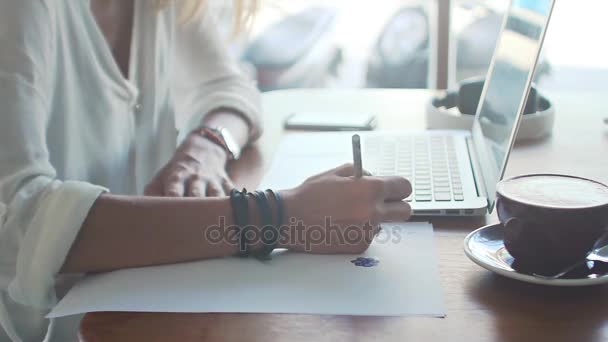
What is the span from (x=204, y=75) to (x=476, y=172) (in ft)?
1.74

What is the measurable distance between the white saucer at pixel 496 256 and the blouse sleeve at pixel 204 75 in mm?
529

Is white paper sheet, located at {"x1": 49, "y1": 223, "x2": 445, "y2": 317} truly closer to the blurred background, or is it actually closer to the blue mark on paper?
the blue mark on paper

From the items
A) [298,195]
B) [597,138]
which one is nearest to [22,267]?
[298,195]

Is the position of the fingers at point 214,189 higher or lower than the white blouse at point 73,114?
lower

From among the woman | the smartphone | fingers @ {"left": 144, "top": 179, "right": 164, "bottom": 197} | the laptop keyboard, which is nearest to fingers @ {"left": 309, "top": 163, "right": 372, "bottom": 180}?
the woman

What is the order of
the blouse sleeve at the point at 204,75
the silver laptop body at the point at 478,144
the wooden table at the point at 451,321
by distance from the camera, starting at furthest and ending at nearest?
the blouse sleeve at the point at 204,75
the silver laptop body at the point at 478,144
the wooden table at the point at 451,321

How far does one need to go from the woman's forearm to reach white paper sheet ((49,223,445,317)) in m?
0.01

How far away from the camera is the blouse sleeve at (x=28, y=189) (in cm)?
65

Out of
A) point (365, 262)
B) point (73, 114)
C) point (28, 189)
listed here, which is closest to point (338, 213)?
point (365, 262)

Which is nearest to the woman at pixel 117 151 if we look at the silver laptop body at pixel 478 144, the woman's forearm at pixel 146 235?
the woman's forearm at pixel 146 235

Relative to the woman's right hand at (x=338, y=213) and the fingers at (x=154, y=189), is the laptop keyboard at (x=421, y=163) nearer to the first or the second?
the woman's right hand at (x=338, y=213)

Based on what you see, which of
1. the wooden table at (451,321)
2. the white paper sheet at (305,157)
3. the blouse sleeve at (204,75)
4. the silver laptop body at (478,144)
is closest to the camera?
the wooden table at (451,321)

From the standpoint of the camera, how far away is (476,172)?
2.85 feet

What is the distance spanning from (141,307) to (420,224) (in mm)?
319
